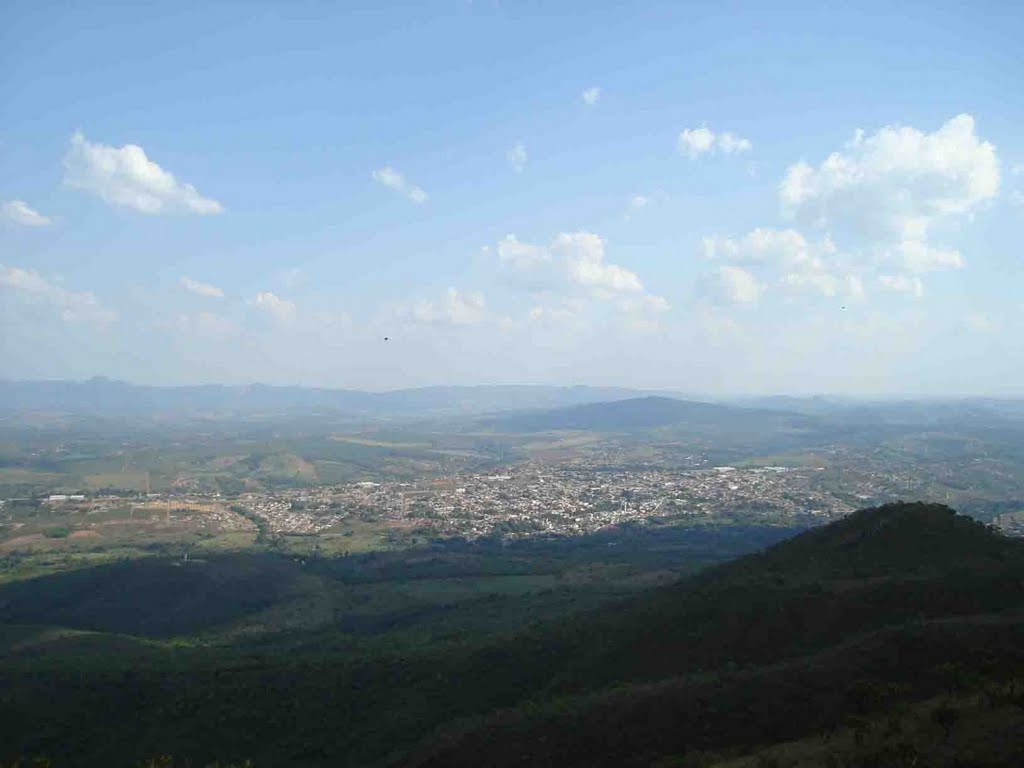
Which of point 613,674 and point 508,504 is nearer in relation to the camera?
point 613,674

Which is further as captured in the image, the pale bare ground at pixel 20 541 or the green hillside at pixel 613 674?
the pale bare ground at pixel 20 541

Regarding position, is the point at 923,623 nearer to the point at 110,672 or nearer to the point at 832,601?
the point at 832,601

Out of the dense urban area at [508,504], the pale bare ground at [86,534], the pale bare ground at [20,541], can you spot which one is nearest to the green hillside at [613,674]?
the pale bare ground at [20,541]

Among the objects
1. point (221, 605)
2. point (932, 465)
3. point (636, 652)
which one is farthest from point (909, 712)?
point (932, 465)

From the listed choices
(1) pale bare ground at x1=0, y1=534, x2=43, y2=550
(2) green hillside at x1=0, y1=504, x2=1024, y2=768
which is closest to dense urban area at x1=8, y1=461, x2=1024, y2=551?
(1) pale bare ground at x1=0, y1=534, x2=43, y2=550

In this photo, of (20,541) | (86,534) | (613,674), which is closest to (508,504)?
(86,534)

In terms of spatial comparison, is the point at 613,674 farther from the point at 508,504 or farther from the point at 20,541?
the point at 20,541

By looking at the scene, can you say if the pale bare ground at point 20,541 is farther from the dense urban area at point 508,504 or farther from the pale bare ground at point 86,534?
Result: the pale bare ground at point 86,534

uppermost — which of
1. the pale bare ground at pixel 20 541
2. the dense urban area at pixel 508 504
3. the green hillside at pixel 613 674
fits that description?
the green hillside at pixel 613 674

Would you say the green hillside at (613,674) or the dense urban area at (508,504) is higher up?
the green hillside at (613,674)

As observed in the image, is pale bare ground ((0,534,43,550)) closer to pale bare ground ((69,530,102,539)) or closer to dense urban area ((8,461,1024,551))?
dense urban area ((8,461,1024,551))

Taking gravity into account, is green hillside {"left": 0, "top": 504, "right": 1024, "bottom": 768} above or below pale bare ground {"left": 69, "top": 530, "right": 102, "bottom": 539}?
above

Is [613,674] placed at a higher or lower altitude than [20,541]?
higher
